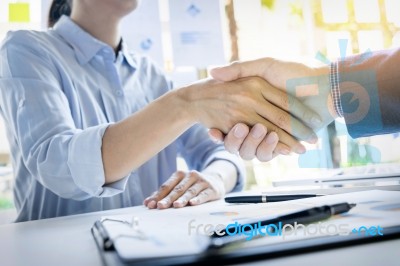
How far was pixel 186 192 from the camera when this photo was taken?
2.07ft

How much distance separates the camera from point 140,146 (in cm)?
60

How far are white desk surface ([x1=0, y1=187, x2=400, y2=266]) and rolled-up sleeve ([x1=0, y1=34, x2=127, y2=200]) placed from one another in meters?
0.08

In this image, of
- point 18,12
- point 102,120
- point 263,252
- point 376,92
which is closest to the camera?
point 263,252

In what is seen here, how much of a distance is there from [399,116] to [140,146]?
1.21 feet

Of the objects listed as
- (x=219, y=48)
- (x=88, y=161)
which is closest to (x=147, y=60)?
(x=219, y=48)

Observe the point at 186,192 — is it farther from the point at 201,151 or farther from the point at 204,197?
the point at 201,151

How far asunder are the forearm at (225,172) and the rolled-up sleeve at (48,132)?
0.71 ft

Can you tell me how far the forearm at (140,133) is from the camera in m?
0.59

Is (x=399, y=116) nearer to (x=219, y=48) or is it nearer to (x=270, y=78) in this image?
(x=270, y=78)

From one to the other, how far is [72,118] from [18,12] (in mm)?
229

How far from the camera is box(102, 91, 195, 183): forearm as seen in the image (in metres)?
0.59

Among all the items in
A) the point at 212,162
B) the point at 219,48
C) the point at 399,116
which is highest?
the point at 219,48

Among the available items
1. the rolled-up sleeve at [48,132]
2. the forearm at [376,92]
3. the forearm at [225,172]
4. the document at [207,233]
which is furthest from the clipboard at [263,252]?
the forearm at [225,172]
